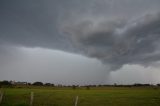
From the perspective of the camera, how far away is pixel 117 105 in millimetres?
35969

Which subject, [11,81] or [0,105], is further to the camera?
[11,81]

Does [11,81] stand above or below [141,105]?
above

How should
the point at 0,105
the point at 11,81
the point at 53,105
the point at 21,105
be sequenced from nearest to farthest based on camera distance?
the point at 21,105
the point at 0,105
the point at 53,105
the point at 11,81

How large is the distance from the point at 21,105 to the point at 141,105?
59.9 ft

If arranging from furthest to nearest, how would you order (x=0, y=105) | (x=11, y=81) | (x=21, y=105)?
(x=11, y=81), (x=0, y=105), (x=21, y=105)

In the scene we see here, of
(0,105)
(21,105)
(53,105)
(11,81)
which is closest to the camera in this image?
(21,105)

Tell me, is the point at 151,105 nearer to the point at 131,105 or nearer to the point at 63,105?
the point at 131,105

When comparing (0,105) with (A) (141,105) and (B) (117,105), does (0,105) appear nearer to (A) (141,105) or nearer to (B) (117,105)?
(B) (117,105)

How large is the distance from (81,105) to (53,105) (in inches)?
163

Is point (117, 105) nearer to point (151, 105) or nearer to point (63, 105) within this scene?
point (151, 105)

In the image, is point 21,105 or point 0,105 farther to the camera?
point 0,105

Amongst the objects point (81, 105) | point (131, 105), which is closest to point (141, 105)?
point (131, 105)

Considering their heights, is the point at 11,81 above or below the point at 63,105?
above

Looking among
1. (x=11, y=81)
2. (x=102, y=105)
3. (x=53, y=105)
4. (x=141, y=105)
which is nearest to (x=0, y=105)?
(x=53, y=105)
